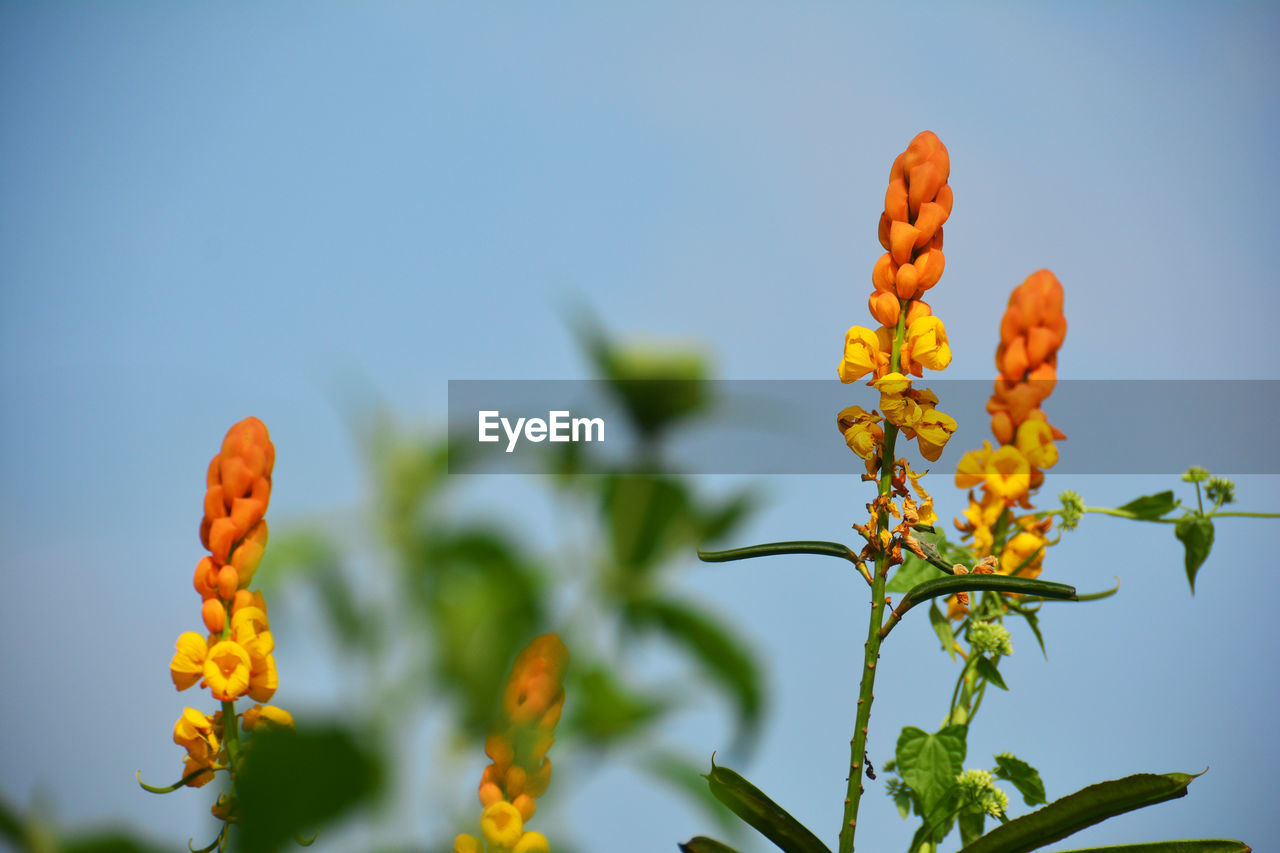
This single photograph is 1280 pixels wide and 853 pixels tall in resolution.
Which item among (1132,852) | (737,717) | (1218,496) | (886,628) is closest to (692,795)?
(737,717)

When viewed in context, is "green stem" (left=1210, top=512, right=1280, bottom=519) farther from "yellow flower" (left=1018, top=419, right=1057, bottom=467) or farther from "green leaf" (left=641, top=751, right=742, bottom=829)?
"green leaf" (left=641, top=751, right=742, bottom=829)

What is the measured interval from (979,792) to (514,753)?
47 cm

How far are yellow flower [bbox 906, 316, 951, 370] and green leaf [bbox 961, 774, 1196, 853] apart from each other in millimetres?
269

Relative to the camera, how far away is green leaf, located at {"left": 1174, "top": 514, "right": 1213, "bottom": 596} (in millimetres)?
876

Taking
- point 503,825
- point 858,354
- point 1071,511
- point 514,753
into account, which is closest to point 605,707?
point 514,753

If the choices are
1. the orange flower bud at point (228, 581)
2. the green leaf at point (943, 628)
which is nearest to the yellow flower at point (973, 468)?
the green leaf at point (943, 628)

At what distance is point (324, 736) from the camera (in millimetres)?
182

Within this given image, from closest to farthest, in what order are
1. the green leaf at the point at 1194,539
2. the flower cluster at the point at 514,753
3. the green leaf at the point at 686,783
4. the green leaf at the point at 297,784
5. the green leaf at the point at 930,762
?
the green leaf at the point at 297,784 < the green leaf at the point at 686,783 < the flower cluster at the point at 514,753 < the green leaf at the point at 930,762 < the green leaf at the point at 1194,539

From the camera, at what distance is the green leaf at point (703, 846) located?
23.4 inches

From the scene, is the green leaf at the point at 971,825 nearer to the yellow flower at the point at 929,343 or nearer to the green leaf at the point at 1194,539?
the green leaf at the point at 1194,539

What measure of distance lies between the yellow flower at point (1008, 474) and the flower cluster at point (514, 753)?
1.58 ft

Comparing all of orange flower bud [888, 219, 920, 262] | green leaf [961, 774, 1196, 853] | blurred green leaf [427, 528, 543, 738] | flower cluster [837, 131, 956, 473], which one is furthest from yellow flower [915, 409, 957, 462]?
blurred green leaf [427, 528, 543, 738]

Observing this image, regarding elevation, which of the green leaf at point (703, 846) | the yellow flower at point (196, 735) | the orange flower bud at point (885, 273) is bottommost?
the green leaf at point (703, 846)

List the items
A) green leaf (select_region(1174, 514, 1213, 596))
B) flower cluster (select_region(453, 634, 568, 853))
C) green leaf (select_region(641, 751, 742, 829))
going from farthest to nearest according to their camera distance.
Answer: green leaf (select_region(1174, 514, 1213, 596)) < flower cluster (select_region(453, 634, 568, 853)) < green leaf (select_region(641, 751, 742, 829))
